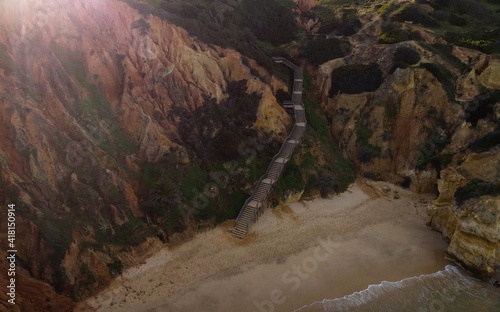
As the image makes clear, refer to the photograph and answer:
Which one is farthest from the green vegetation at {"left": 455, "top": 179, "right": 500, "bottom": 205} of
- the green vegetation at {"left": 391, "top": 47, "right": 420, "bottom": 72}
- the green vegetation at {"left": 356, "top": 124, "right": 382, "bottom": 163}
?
the green vegetation at {"left": 391, "top": 47, "right": 420, "bottom": 72}

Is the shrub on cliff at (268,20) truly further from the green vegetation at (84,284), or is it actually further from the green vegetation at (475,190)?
the green vegetation at (84,284)

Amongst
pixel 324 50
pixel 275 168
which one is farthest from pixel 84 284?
pixel 324 50

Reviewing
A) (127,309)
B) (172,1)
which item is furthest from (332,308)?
(172,1)

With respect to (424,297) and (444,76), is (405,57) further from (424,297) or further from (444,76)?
(424,297)

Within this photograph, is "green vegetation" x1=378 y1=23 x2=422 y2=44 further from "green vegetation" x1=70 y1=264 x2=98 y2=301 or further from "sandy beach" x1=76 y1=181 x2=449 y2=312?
"green vegetation" x1=70 y1=264 x2=98 y2=301

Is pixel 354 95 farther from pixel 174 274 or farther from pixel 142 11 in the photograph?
pixel 174 274

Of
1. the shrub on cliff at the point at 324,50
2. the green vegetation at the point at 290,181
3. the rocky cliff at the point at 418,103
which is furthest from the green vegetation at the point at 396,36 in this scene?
the green vegetation at the point at 290,181

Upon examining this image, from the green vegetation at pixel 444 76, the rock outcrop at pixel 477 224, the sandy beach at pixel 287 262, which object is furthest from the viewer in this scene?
the green vegetation at pixel 444 76
